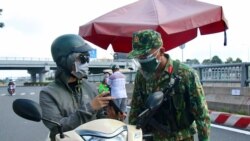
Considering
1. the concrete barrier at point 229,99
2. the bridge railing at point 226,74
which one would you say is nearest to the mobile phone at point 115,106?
the concrete barrier at point 229,99

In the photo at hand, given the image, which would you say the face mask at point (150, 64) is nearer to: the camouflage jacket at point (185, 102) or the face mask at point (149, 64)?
the face mask at point (149, 64)

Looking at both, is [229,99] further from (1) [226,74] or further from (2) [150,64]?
(2) [150,64]

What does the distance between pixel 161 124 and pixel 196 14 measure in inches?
86.9

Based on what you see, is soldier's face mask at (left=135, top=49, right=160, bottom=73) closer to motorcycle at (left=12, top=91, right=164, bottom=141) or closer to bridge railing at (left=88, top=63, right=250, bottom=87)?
motorcycle at (left=12, top=91, right=164, bottom=141)

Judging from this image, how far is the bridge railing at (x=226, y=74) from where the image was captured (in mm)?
11172

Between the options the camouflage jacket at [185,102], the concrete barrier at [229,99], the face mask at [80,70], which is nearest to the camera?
the face mask at [80,70]

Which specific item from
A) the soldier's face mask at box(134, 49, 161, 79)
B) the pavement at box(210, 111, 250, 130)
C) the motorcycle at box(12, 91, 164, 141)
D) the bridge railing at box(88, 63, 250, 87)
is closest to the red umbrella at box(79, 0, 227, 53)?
the soldier's face mask at box(134, 49, 161, 79)

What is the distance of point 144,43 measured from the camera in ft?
10.3

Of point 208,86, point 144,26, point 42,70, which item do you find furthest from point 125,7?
point 42,70

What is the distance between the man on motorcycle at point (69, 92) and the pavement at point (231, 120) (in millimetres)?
7303

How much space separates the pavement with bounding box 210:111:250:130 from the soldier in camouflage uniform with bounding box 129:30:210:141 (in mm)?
6816

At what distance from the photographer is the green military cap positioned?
311 cm

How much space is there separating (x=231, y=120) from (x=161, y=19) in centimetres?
596

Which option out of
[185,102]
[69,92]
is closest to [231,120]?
[185,102]
